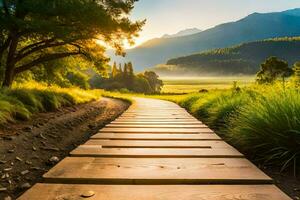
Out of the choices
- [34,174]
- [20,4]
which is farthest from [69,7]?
[34,174]

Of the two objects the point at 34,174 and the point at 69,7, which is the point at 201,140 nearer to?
the point at 34,174

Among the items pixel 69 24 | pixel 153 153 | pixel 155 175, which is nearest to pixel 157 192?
pixel 155 175

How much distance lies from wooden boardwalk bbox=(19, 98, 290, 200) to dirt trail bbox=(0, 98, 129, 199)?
30.9 inches

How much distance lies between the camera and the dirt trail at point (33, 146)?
3.66 m

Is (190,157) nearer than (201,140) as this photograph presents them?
Yes

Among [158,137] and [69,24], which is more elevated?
[69,24]

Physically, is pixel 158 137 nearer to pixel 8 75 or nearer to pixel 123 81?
pixel 8 75

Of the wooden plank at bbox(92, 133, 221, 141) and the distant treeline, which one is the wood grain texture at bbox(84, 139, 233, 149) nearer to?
the wooden plank at bbox(92, 133, 221, 141)

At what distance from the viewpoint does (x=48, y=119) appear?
24.1 feet

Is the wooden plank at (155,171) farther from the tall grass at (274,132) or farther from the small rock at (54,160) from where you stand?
the small rock at (54,160)

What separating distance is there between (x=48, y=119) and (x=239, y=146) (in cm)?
470

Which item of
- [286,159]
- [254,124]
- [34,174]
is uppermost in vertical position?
[254,124]

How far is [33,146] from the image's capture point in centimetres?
517

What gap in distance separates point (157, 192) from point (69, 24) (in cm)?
1095
